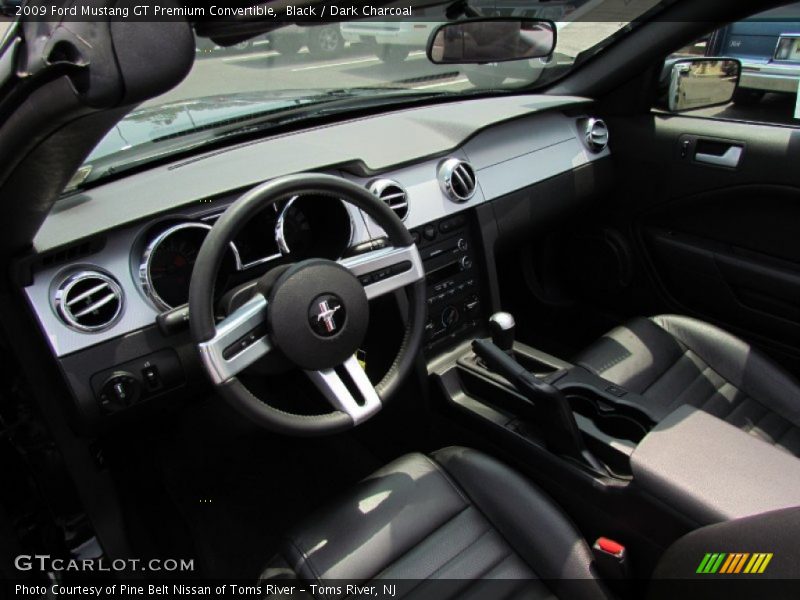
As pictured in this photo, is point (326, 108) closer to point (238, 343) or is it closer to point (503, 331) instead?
point (503, 331)

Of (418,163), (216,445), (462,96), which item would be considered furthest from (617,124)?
(216,445)

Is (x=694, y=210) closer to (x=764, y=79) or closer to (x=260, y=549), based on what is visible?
(x=764, y=79)

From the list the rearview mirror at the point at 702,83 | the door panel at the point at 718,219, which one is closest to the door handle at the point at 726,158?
the door panel at the point at 718,219

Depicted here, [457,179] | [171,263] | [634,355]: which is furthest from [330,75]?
[634,355]

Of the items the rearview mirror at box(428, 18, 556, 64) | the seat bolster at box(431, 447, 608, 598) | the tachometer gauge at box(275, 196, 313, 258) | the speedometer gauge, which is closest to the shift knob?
the seat bolster at box(431, 447, 608, 598)

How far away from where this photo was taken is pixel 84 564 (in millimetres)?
1894

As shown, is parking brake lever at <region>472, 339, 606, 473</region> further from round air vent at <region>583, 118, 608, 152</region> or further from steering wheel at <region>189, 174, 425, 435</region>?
round air vent at <region>583, 118, 608, 152</region>

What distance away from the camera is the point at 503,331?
5.82 feet

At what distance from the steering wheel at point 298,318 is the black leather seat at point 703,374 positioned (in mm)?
841

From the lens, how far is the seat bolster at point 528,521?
1328 millimetres

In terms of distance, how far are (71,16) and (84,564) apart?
5.73 feet

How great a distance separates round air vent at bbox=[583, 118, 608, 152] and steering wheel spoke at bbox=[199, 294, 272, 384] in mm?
1658

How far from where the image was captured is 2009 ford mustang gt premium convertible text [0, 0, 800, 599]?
1.17 m

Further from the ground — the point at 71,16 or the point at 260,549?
the point at 71,16
